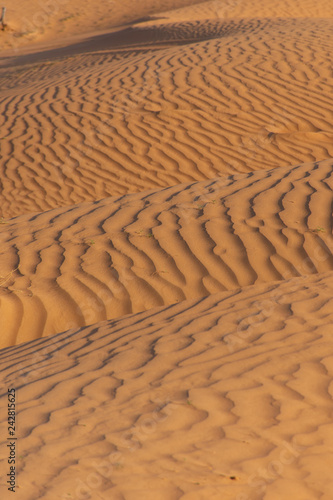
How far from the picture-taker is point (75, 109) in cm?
1030

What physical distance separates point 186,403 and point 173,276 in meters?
2.14

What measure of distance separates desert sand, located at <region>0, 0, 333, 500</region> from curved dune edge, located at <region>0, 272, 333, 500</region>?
11 mm

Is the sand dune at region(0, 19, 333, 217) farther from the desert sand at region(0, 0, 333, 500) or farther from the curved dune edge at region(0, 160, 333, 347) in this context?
the curved dune edge at region(0, 160, 333, 347)

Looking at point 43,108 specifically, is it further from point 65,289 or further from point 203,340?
point 203,340

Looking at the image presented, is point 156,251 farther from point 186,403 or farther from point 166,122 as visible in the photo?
point 166,122

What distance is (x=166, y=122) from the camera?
9695 mm

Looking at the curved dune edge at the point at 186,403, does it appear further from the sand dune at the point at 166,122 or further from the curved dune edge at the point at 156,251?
the sand dune at the point at 166,122

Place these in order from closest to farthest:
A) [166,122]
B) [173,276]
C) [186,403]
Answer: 1. [186,403]
2. [173,276]
3. [166,122]

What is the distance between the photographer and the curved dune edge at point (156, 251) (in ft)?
16.5

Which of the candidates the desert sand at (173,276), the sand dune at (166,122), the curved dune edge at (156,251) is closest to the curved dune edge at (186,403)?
the desert sand at (173,276)

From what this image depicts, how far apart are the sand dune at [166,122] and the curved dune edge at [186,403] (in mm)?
4520

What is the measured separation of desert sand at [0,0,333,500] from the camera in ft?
9.10

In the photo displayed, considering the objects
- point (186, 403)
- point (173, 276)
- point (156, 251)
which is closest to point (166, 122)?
point (156, 251)

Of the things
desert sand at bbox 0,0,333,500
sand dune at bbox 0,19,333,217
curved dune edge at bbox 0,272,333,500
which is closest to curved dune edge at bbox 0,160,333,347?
desert sand at bbox 0,0,333,500
